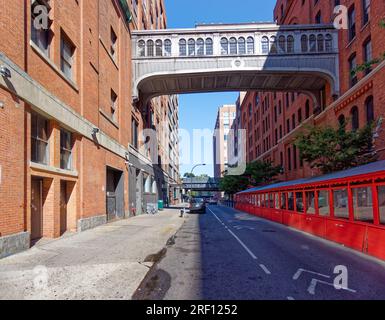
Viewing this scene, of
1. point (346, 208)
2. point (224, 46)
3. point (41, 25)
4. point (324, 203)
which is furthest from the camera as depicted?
point (224, 46)

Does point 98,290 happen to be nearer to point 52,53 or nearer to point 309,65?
point 52,53

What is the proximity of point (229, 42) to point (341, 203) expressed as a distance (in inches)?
861

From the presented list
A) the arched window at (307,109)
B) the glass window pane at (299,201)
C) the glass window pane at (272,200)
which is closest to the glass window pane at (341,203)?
the glass window pane at (299,201)

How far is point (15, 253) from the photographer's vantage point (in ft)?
30.1

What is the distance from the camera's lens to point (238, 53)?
29.4m

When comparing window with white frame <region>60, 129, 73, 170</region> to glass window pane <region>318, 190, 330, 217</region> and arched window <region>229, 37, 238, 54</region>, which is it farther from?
arched window <region>229, 37, 238, 54</region>

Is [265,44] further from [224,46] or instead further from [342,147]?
[342,147]

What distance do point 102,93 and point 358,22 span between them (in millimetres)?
18990

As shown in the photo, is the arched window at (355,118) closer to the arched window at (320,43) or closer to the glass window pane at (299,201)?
the arched window at (320,43)

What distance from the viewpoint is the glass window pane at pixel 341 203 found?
11.6m

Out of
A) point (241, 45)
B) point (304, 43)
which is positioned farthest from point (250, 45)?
point (304, 43)

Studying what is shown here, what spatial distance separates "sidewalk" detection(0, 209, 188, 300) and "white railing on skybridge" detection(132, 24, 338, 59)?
74.0ft

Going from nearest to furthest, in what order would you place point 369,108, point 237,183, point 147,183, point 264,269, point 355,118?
point 264,269, point 369,108, point 355,118, point 147,183, point 237,183

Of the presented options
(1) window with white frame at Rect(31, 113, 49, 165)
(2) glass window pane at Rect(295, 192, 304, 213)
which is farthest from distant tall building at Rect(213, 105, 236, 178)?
(1) window with white frame at Rect(31, 113, 49, 165)
